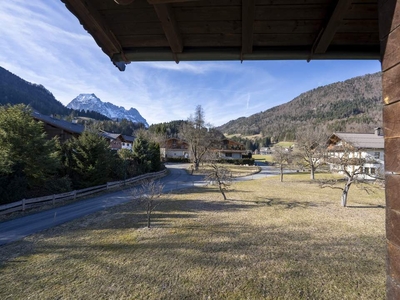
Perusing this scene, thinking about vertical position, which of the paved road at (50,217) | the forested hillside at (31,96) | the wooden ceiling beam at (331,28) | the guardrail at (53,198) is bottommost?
the paved road at (50,217)

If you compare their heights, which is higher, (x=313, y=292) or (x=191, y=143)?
(x=191, y=143)

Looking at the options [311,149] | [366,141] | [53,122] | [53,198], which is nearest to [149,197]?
[53,198]

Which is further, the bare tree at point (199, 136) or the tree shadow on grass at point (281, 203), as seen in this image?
the bare tree at point (199, 136)

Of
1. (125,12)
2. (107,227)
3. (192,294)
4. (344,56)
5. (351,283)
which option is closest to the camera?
(125,12)

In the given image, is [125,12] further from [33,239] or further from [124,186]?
[124,186]

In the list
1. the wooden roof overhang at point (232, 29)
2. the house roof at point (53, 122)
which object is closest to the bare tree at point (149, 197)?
the wooden roof overhang at point (232, 29)

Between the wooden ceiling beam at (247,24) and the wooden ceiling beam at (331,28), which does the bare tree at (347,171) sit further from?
the wooden ceiling beam at (247,24)

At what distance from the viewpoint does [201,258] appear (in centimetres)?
697

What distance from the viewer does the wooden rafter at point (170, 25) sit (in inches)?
69.6

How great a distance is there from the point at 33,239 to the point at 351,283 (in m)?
11.3

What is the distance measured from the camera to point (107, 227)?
9.86m

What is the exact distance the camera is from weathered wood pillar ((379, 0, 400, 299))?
1.11 m

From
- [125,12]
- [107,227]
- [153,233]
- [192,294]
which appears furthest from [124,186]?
[125,12]

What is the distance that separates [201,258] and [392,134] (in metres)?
7.02
